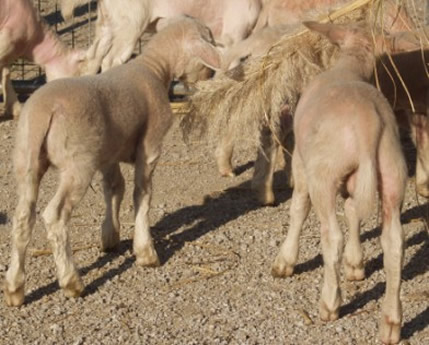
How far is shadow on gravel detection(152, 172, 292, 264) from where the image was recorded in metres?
7.52

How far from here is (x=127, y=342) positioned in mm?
5969

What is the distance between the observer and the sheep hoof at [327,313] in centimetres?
605

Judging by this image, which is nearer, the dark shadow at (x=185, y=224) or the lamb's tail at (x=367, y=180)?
the lamb's tail at (x=367, y=180)

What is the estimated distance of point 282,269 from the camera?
22.3 feet

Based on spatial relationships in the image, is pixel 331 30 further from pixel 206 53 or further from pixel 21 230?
pixel 21 230

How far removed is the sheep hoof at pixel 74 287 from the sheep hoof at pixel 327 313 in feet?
4.53

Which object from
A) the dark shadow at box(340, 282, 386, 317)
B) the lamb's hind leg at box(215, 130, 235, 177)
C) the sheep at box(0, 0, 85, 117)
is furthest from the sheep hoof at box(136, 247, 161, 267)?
the sheep at box(0, 0, 85, 117)

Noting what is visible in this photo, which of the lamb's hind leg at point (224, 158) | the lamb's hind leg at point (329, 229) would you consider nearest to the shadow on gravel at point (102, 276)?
the lamb's hind leg at point (329, 229)

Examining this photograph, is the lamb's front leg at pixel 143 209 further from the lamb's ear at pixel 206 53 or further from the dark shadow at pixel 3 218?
the dark shadow at pixel 3 218

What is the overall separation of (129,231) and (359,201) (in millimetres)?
2377

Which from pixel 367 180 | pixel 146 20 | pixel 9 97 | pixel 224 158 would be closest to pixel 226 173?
pixel 224 158

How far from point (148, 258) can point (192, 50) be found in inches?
53.5

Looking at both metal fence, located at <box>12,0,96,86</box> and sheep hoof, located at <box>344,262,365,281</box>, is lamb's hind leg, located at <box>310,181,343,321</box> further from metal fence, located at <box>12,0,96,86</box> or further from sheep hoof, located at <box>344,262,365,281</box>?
metal fence, located at <box>12,0,96,86</box>

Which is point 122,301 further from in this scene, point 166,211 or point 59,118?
point 166,211
